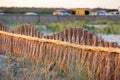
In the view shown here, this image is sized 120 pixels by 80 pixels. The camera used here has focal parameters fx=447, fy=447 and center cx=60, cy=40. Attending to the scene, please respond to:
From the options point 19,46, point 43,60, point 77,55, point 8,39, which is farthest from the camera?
point 8,39

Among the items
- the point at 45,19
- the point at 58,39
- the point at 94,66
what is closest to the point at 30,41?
the point at 58,39

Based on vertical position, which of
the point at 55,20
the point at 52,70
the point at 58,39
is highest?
the point at 58,39

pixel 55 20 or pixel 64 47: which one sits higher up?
pixel 64 47

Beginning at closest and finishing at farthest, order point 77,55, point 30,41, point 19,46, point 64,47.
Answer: point 77,55
point 64,47
point 30,41
point 19,46

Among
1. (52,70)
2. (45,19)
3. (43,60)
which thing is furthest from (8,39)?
(45,19)

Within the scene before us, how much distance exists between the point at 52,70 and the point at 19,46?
2.86 metres

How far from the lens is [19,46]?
1274 centimetres

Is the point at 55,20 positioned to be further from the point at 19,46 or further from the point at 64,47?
the point at 64,47

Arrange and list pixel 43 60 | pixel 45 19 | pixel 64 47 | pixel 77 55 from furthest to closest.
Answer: pixel 45 19 → pixel 43 60 → pixel 64 47 → pixel 77 55

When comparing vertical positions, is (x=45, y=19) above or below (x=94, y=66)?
below

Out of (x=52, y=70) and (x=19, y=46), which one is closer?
(x=52, y=70)

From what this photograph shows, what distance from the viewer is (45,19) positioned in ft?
119

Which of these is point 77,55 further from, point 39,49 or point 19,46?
point 19,46

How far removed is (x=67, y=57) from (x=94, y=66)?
1.27 metres
